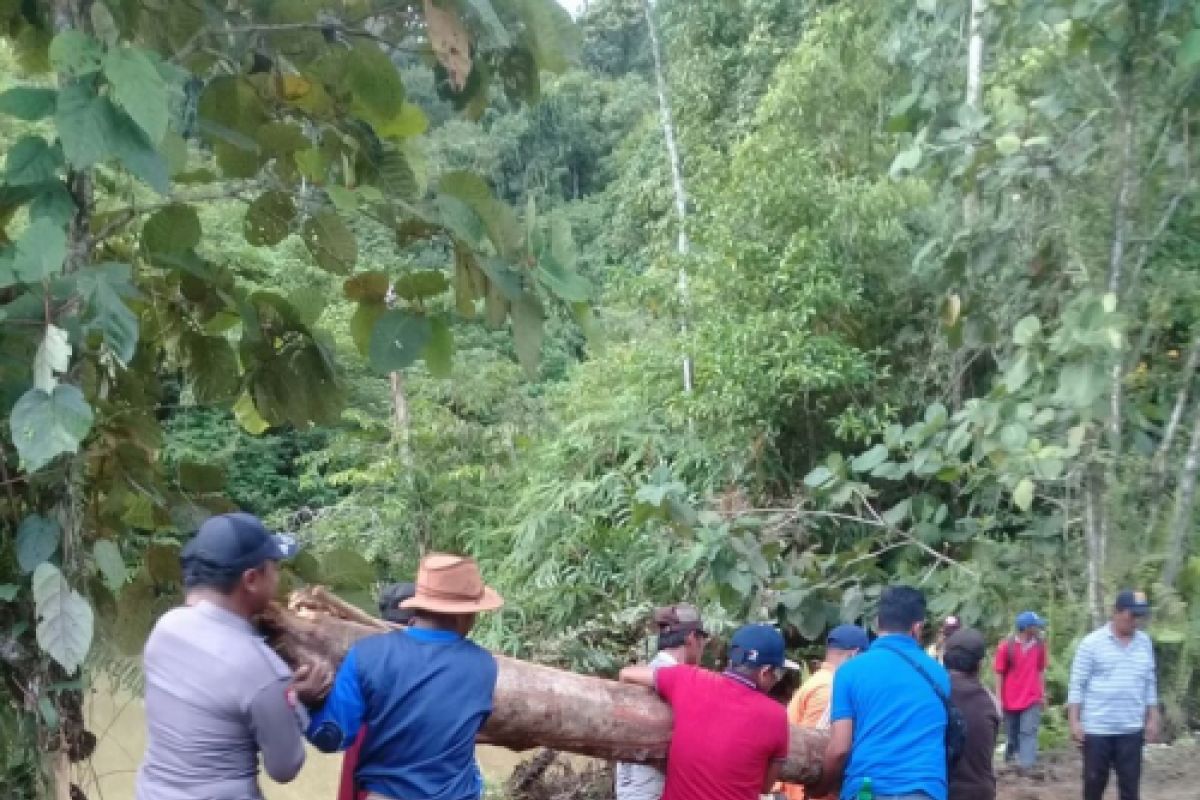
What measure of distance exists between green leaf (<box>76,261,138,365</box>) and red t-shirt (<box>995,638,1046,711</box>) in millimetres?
7653

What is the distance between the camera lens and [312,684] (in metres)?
3.28

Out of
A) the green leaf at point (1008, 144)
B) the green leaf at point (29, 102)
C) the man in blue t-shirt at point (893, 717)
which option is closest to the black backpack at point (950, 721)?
the man in blue t-shirt at point (893, 717)

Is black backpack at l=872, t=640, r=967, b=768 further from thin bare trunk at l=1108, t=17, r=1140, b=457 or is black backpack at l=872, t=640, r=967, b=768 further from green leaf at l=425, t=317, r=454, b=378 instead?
thin bare trunk at l=1108, t=17, r=1140, b=457

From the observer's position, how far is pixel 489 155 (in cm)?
2959

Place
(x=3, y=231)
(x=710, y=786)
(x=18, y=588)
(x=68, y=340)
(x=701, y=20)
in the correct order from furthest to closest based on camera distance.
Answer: (x=701, y=20) < (x=710, y=786) < (x=3, y=231) < (x=18, y=588) < (x=68, y=340)

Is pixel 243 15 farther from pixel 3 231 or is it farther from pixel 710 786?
pixel 710 786

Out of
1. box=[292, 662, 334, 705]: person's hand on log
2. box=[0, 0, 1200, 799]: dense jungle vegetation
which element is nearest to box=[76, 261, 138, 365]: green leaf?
box=[0, 0, 1200, 799]: dense jungle vegetation

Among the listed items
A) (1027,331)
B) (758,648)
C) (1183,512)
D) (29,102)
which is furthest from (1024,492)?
(29,102)

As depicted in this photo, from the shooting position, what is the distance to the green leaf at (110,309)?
310 cm

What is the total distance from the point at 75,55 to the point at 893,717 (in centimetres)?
322

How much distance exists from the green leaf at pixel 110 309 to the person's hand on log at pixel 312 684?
87 cm

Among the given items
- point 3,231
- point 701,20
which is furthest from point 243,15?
point 701,20

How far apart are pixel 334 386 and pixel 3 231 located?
3.64 ft

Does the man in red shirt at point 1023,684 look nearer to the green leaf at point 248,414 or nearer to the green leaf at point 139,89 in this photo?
the green leaf at point 248,414
